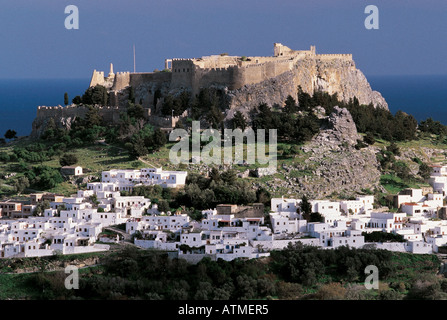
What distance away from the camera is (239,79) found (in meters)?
61.6

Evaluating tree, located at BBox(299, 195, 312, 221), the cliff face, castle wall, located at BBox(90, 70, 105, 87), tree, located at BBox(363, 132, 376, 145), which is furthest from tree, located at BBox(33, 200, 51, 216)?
tree, located at BBox(363, 132, 376, 145)

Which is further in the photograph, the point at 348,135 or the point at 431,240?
the point at 348,135

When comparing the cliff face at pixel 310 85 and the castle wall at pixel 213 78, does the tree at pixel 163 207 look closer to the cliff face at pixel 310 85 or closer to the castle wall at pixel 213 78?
the cliff face at pixel 310 85

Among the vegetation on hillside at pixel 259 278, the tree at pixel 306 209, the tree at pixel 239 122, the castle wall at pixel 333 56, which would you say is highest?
the castle wall at pixel 333 56

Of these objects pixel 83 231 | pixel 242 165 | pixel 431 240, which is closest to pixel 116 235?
pixel 83 231

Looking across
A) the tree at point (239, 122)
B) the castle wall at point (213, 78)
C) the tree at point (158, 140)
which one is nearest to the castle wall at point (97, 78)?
the castle wall at point (213, 78)

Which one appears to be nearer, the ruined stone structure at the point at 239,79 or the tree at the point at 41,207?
the tree at the point at 41,207

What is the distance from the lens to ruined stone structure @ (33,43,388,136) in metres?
61.6

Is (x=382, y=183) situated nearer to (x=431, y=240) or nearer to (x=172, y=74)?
(x=431, y=240)

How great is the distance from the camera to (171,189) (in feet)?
176

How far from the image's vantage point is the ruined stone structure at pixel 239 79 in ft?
202

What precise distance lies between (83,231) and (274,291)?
9.57m
